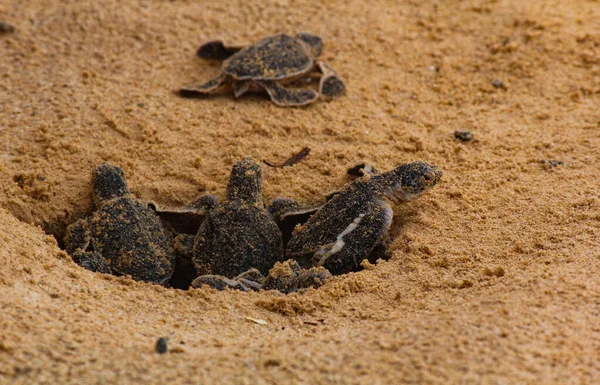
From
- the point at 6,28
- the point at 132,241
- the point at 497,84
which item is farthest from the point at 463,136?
the point at 6,28

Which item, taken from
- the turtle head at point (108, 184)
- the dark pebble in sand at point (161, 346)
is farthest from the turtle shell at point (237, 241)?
the dark pebble in sand at point (161, 346)

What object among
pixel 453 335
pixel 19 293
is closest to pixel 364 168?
Result: pixel 453 335

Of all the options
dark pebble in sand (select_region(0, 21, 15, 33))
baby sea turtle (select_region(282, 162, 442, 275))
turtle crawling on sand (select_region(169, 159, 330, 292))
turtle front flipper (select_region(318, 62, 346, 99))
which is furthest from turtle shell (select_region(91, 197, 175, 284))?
dark pebble in sand (select_region(0, 21, 15, 33))

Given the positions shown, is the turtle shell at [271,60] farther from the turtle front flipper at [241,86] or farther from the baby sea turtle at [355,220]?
the baby sea turtle at [355,220]

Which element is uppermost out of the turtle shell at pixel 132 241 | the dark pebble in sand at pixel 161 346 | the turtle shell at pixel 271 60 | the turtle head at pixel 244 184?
the turtle shell at pixel 271 60

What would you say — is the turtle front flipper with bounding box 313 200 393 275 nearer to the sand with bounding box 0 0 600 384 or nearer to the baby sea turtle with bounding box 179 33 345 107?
the sand with bounding box 0 0 600 384

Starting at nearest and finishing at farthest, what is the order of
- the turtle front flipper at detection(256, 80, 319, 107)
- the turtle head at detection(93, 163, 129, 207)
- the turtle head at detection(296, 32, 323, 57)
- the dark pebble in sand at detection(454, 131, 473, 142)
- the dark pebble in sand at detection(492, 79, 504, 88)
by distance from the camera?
the turtle head at detection(93, 163, 129, 207) → the dark pebble in sand at detection(454, 131, 473, 142) → the turtle front flipper at detection(256, 80, 319, 107) → the dark pebble in sand at detection(492, 79, 504, 88) → the turtle head at detection(296, 32, 323, 57)

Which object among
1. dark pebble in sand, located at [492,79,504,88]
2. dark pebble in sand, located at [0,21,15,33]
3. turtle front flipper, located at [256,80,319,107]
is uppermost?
dark pebble in sand, located at [492,79,504,88]
